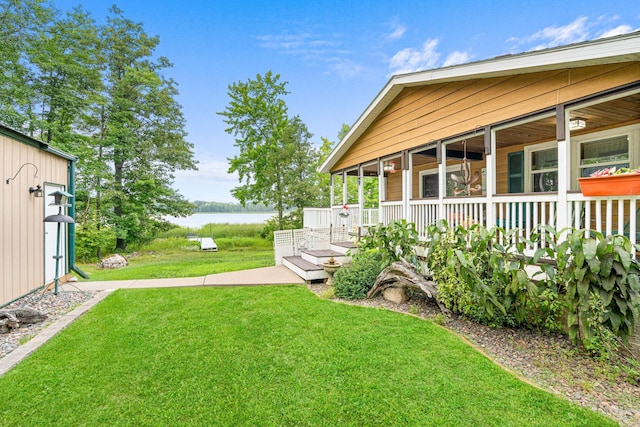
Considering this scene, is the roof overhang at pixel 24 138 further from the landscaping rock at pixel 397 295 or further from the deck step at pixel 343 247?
the landscaping rock at pixel 397 295

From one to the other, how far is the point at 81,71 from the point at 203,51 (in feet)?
17.7

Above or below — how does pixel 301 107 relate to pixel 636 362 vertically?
above

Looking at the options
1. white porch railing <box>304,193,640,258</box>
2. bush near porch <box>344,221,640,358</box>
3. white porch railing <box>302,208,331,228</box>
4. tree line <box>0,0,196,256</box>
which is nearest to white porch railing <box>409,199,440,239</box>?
white porch railing <box>304,193,640,258</box>

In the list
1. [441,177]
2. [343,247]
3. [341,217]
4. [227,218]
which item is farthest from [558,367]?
[227,218]

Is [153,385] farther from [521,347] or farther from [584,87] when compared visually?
[584,87]

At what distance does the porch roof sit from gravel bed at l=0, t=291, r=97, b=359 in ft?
24.8

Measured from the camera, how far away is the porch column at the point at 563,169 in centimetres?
400

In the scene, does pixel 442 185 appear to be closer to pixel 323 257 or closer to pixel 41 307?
pixel 323 257

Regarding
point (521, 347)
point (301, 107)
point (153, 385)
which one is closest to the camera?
point (153, 385)

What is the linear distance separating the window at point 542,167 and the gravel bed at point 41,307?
9206 millimetres

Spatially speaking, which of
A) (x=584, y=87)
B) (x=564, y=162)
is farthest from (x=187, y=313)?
(x=584, y=87)

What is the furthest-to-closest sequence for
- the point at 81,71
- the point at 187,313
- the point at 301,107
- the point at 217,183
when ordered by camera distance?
the point at 217,183
the point at 301,107
the point at 81,71
the point at 187,313

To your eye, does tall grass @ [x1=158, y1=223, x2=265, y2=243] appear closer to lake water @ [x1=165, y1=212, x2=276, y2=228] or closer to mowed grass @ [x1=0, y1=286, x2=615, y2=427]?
lake water @ [x1=165, y1=212, x2=276, y2=228]

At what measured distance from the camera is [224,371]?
295 cm
